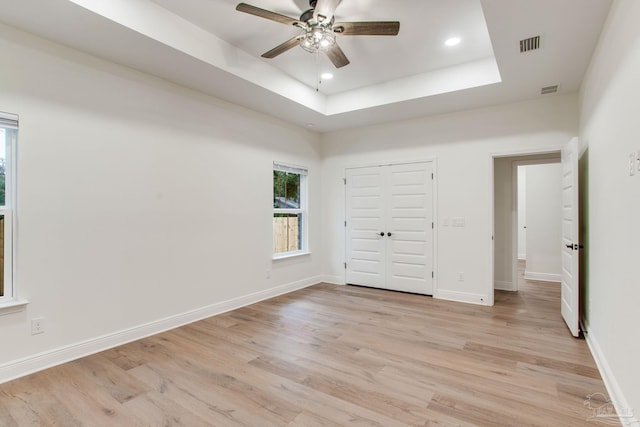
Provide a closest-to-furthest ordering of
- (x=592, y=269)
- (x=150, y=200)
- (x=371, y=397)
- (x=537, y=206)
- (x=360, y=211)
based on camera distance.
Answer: (x=371, y=397) → (x=592, y=269) → (x=150, y=200) → (x=360, y=211) → (x=537, y=206)

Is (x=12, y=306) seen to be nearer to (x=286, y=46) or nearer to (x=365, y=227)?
(x=286, y=46)

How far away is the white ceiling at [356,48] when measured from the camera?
2449mm

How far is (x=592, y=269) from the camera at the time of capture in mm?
2988

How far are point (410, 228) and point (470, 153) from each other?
1361mm

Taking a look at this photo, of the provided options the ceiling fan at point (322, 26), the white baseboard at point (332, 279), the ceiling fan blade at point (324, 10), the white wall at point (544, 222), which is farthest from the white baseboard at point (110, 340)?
the white wall at point (544, 222)

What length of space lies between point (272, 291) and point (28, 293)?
281cm

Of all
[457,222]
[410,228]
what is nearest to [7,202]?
[410,228]

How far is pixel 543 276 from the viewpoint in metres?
6.06

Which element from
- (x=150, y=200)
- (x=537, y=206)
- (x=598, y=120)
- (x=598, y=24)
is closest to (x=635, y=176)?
(x=598, y=120)

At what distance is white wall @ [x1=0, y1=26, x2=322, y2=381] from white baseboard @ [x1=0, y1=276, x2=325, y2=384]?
0.01 meters

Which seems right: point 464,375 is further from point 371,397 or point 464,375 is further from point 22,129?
point 22,129

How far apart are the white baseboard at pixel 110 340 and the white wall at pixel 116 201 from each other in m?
0.01

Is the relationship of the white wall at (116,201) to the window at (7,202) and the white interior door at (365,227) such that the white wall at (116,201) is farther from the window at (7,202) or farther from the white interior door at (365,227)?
the white interior door at (365,227)

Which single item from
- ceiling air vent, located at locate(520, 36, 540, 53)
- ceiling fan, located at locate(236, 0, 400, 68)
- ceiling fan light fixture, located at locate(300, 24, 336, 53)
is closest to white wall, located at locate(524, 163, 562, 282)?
ceiling air vent, located at locate(520, 36, 540, 53)
